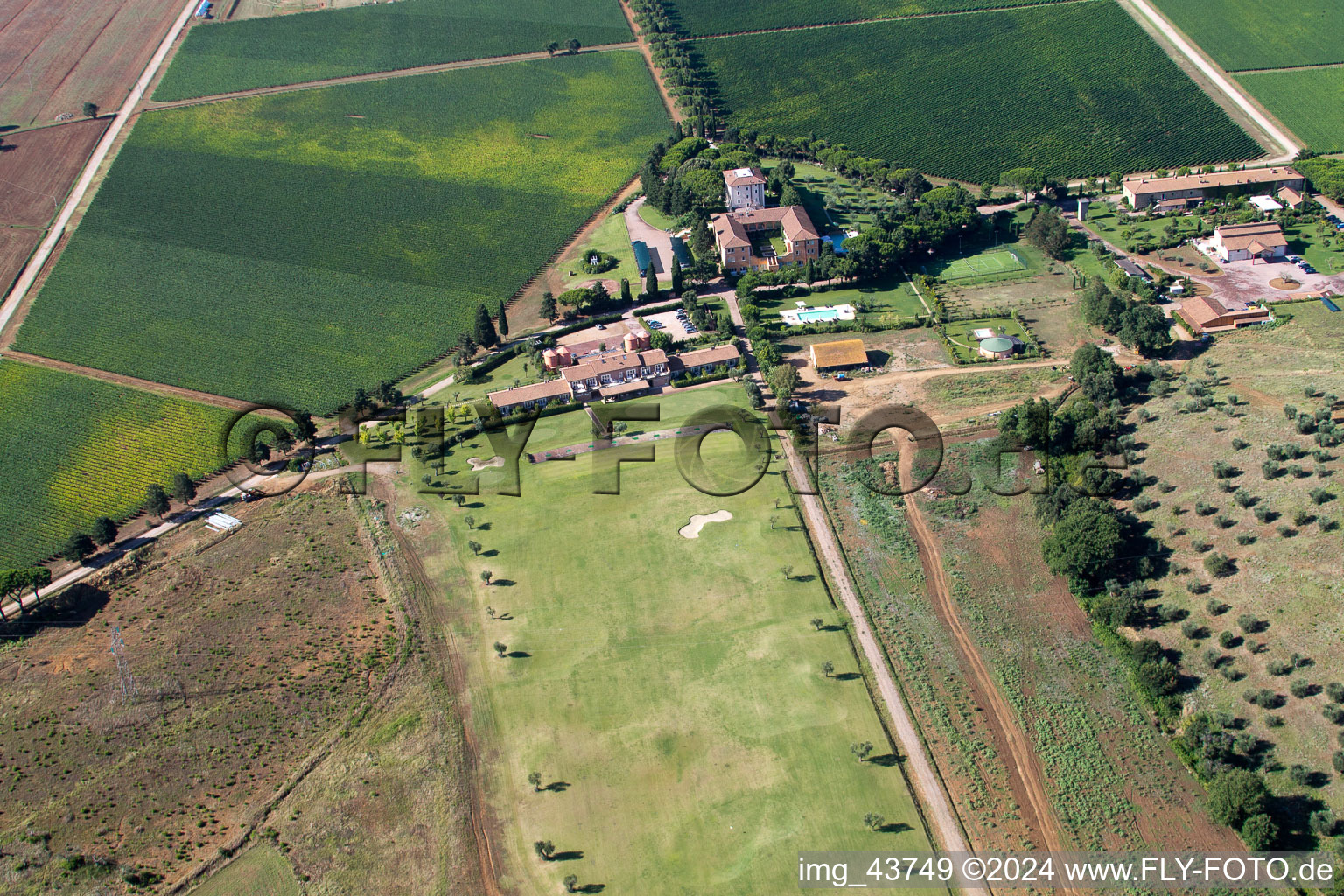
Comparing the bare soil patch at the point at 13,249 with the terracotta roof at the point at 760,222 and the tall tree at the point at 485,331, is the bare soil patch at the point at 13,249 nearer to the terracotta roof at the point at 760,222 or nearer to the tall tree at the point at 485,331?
the tall tree at the point at 485,331

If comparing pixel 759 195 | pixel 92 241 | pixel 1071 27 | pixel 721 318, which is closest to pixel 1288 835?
pixel 721 318

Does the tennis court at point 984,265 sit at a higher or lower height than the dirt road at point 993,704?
higher

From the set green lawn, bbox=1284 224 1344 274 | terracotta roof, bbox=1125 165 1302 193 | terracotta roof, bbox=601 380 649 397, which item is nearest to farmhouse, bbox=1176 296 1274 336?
green lawn, bbox=1284 224 1344 274

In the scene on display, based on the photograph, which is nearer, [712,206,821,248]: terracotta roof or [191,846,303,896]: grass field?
[191,846,303,896]: grass field

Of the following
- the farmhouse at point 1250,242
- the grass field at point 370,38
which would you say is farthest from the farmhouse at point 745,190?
the grass field at point 370,38

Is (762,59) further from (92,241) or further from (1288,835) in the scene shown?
(1288,835)

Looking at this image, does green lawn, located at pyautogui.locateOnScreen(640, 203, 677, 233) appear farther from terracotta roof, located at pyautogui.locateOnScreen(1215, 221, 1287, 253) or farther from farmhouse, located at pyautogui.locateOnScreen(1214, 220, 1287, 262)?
terracotta roof, located at pyautogui.locateOnScreen(1215, 221, 1287, 253)
